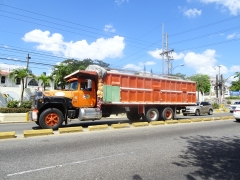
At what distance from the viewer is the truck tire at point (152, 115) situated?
43.5 ft

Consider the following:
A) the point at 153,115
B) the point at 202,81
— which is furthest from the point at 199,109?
the point at 202,81

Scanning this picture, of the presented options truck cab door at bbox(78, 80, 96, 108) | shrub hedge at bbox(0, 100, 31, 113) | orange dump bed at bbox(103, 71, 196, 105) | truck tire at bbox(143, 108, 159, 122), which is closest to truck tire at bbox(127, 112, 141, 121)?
truck tire at bbox(143, 108, 159, 122)

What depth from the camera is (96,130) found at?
962 centimetres

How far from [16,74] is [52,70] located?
460cm

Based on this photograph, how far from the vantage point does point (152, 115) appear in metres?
13.8

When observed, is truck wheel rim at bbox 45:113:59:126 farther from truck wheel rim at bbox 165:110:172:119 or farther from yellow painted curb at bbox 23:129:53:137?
truck wheel rim at bbox 165:110:172:119

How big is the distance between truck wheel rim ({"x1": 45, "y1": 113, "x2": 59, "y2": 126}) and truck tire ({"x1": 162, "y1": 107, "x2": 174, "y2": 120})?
24.2 feet

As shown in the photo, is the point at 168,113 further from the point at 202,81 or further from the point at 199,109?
the point at 202,81

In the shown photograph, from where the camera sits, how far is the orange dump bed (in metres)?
11.7

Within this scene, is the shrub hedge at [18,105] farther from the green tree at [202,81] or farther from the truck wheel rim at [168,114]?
the green tree at [202,81]

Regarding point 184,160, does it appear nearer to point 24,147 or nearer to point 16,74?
point 24,147

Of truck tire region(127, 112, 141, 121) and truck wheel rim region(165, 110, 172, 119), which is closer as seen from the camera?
truck tire region(127, 112, 141, 121)

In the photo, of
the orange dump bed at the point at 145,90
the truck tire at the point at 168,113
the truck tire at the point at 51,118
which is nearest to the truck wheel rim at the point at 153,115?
the truck tire at the point at 168,113

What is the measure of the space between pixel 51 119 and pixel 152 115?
6.84 meters
